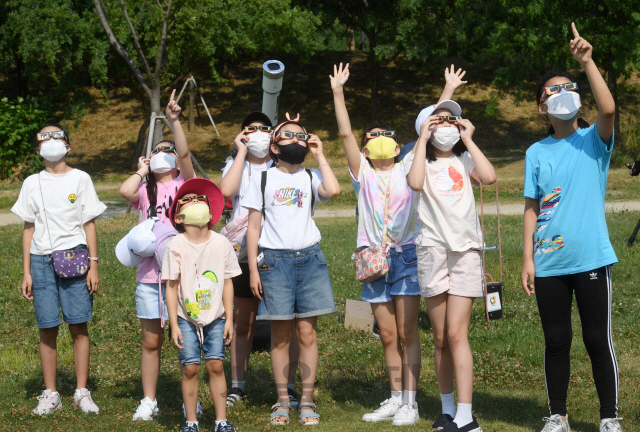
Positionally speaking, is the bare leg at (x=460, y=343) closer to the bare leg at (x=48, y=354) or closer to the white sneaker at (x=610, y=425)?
the white sneaker at (x=610, y=425)

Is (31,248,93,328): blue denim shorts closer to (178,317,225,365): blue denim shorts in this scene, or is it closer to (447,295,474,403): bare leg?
(178,317,225,365): blue denim shorts

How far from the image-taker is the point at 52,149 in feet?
16.9

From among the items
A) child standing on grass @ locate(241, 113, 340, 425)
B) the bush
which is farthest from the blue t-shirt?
the bush

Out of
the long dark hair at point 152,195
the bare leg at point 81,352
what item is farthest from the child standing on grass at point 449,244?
the bare leg at point 81,352

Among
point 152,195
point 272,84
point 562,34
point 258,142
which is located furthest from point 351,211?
point 152,195

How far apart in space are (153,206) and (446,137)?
2187mm

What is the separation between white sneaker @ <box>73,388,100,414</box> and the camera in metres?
5.12

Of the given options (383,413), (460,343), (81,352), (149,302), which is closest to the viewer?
(460,343)

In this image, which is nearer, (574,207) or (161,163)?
(574,207)

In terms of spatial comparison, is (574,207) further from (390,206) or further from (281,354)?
(281,354)

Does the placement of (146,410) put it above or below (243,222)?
below

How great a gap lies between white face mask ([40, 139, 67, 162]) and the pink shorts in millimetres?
2821

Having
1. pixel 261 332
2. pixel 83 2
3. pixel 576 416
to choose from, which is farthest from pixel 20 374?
pixel 83 2

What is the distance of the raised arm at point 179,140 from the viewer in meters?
4.94
